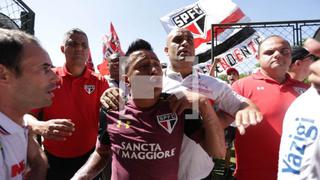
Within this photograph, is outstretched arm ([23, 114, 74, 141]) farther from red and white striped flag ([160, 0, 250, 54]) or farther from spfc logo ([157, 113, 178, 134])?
red and white striped flag ([160, 0, 250, 54])

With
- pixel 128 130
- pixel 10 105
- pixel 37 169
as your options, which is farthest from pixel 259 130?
pixel 10 105

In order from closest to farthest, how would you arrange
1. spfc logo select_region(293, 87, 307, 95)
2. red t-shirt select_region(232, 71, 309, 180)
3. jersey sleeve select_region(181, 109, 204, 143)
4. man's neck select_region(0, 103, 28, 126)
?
man's neck select_region(0, 103, 28, 126) → jersey sleeve select_region(181, 109, 204, 143) → red t-shirt select_region(232, 71, 309, 180) → spfc logo select_region(293, 87, 307, 95)

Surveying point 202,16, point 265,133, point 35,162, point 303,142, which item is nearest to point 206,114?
point 303,142

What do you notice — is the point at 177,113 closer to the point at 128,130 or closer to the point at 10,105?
the point at 128,130

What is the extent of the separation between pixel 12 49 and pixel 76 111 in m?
1.85

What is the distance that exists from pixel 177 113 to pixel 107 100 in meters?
0.47

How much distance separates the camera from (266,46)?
302 centimetres

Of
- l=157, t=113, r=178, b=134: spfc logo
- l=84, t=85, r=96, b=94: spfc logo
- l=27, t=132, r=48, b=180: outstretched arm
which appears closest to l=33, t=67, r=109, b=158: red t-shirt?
l=84, t=85, r=96, b=94: spfc logo

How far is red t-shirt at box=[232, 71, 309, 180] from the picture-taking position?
2.71 metres

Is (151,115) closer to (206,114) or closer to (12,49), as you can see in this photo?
(206,114)

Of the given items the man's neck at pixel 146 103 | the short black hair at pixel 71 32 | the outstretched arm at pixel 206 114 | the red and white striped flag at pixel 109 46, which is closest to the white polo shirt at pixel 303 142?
the outstretched arm at pixel 206 114

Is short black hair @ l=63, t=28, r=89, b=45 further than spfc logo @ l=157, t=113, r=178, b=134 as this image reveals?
Yes

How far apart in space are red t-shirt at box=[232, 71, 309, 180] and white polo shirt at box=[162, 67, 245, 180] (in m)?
0.43

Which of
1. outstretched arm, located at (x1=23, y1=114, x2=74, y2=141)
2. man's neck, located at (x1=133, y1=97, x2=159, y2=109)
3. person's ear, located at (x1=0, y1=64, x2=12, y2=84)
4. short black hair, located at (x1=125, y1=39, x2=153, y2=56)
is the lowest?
outstretched arm, located at (x1=23, y1=114, x2=74, y2=141)
